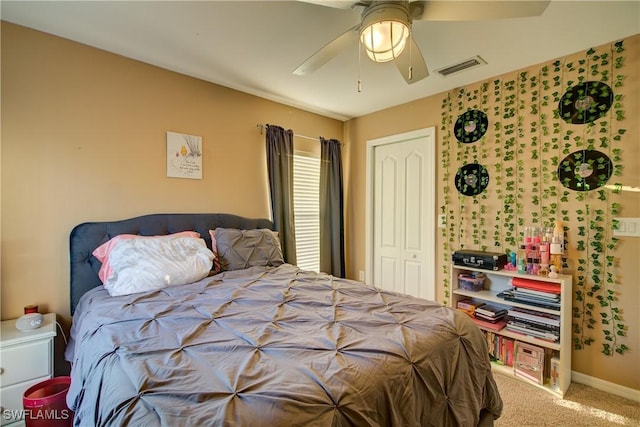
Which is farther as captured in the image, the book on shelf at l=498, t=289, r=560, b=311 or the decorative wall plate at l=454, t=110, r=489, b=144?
the decorative wall plate at l=454, t=110, r=489, b=144

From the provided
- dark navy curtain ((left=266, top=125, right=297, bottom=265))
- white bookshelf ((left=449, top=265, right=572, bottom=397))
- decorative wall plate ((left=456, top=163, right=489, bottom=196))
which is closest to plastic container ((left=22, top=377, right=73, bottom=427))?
dark navy curtain ((left=266, top=125, right=297, bottom=265))

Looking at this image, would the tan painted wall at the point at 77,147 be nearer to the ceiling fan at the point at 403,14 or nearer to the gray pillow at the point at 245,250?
the gray pillow at the point at 245,250

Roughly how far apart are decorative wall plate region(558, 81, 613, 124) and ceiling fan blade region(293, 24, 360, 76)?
195 centimetres

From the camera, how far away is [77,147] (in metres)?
2.25

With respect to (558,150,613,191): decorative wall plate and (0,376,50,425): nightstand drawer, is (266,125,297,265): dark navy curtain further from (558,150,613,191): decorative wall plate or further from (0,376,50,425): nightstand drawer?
(558,150,613,191): decorative wall plate

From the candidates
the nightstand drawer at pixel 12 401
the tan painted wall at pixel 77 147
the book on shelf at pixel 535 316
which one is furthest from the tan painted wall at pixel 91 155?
the nightstand drawer at pixel 12 401

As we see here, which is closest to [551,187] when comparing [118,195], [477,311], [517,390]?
[477,311]

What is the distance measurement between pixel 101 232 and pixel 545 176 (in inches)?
141

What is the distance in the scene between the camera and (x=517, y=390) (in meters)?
2.31

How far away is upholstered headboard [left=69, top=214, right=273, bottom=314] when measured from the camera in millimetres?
2156

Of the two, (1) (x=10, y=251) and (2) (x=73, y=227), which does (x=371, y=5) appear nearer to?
(2) (x=73, y=227)

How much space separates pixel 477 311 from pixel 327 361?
2.23 metres

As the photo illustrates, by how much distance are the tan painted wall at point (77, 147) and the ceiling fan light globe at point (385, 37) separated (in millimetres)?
1939

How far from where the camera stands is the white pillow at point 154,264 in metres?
1.87
